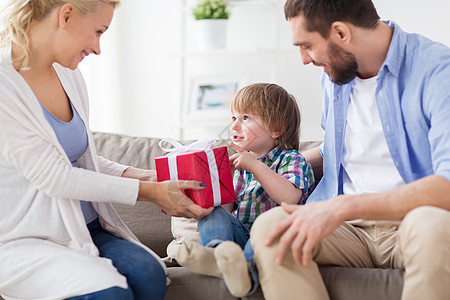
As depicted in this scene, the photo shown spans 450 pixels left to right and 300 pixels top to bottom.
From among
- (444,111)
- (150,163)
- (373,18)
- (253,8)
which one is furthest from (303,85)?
(444,111)

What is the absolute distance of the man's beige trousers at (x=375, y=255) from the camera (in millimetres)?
1261

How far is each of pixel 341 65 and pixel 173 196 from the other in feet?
2.14

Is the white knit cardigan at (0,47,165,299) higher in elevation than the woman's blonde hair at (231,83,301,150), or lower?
lower

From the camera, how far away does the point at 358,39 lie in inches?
65.3

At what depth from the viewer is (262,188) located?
186 cm

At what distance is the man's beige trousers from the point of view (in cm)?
126

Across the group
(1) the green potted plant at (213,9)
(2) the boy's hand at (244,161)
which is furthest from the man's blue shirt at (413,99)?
(1) the green potted plant at (213,9)

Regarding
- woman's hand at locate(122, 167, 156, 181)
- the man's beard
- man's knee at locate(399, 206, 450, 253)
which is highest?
the man's beard

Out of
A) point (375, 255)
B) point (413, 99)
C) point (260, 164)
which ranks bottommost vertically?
point (375, 255)

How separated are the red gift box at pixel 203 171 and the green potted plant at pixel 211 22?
1.85 m

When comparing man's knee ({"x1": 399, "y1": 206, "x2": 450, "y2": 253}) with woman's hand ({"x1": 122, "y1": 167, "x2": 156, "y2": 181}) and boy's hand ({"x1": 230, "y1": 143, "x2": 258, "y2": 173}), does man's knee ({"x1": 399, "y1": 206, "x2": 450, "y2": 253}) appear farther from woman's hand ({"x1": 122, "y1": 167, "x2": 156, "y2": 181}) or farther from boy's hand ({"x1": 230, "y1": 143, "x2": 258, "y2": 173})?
woman's hand ({"x1": 122, "y1": 167, "x2": 156, "y2": 181})

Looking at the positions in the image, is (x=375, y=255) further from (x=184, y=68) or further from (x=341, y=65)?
(x=184, y=68)

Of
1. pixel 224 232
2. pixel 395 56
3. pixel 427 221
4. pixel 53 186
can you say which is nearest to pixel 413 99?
pixel 395 56

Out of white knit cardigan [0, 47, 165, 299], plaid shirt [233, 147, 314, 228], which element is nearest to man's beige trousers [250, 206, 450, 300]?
plaid shirt [233, 147, 314, 228]
